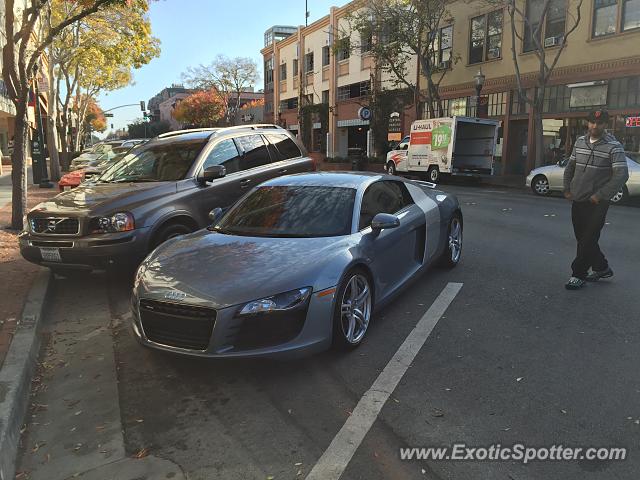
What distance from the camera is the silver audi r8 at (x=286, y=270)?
3.65 m

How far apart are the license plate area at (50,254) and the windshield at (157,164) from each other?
1407 mm

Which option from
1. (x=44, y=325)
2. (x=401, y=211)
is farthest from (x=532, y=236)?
(x=44, y=325)

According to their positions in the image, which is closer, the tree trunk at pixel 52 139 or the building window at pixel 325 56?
the tree trunk at pixel 52 139

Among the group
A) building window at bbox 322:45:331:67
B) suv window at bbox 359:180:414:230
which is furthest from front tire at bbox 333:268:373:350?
building window at bbox 322:45:331:67

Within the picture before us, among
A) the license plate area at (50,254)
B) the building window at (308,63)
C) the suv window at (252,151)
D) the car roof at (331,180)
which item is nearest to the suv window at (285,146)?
the suv window at (252,151)

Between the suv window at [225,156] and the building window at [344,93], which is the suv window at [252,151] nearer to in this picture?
the suv window at [225,156]

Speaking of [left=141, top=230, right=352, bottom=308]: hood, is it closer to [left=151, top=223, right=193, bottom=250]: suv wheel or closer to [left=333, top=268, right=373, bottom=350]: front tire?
[left=333, top=268, right=373, bottom=350]: front tire

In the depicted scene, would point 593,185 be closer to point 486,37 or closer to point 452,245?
point 452,245

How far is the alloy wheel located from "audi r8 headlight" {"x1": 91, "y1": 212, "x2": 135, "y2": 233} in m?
2.83

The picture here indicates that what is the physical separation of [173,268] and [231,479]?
5.87 ft

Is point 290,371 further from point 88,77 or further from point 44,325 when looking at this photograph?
point 88,77

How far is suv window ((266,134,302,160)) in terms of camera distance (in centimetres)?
862

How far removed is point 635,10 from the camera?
61.8 feet

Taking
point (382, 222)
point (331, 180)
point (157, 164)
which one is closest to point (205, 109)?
point (157, 164)
